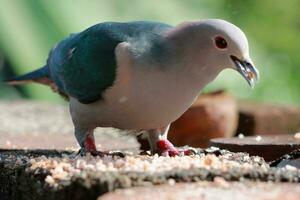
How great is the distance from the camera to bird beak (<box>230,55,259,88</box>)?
3.66m

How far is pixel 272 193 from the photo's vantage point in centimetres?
265

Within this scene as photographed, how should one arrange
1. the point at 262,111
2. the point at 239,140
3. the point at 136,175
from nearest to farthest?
the point at 136,175 → the point at 239,140 → the point at 262,111

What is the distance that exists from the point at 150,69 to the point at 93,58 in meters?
0.41

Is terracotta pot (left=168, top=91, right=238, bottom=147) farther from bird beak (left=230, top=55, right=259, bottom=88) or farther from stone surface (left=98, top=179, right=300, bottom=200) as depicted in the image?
stone surface (left=98, top=179, right=300, bottom=200)

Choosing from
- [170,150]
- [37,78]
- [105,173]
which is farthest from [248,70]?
[37,78]

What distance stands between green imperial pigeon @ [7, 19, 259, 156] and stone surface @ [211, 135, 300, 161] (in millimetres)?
540

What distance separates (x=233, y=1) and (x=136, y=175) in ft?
24.3

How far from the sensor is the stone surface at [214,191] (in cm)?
257

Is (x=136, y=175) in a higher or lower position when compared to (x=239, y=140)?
higher

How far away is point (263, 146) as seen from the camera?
14.6 ft

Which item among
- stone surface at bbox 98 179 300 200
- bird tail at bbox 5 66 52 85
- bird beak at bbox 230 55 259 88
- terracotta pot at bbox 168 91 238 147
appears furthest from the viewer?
terracotta pot at bbox 168 91 238 147

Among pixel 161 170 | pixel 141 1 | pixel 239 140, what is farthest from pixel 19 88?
pixel 161 170

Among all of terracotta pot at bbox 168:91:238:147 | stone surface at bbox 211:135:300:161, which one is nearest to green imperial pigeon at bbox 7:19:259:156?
stone surface at bbox 211:135:300:161

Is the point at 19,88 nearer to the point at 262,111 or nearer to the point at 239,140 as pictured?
the point at 262,111
